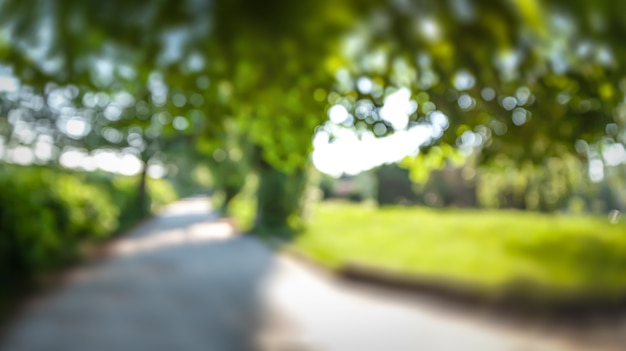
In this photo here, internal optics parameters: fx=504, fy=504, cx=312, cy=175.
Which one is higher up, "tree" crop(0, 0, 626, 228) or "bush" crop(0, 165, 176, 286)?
"tree" crop(0, 0, 626, 228)

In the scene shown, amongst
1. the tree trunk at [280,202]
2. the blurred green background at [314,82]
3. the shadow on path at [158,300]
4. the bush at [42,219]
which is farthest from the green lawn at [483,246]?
the bush at [42,219]

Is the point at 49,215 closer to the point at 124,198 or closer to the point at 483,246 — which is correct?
the point at 124,198

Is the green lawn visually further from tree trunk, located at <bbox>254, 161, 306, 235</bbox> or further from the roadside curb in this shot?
tree trunk, located at <bbox>254, 161, 306, 235</bbox>

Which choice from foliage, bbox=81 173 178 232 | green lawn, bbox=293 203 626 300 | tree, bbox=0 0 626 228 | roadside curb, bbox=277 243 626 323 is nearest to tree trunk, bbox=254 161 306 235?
green lawn, bbox=293 203 626 300

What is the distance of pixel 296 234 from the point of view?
336cm

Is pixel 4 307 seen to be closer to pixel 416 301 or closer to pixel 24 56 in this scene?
pixel 416 301

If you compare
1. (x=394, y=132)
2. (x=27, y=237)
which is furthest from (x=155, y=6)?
(x=27, y=237)

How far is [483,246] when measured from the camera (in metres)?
2.55

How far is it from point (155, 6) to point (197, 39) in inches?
2.3

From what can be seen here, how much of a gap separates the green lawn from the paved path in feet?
0.81

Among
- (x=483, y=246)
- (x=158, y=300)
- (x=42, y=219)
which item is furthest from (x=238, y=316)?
(x=42, y=219)

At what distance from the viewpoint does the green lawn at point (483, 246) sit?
2152 mm

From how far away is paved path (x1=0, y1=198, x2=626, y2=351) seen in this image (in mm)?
2107

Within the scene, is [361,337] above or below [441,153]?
below
